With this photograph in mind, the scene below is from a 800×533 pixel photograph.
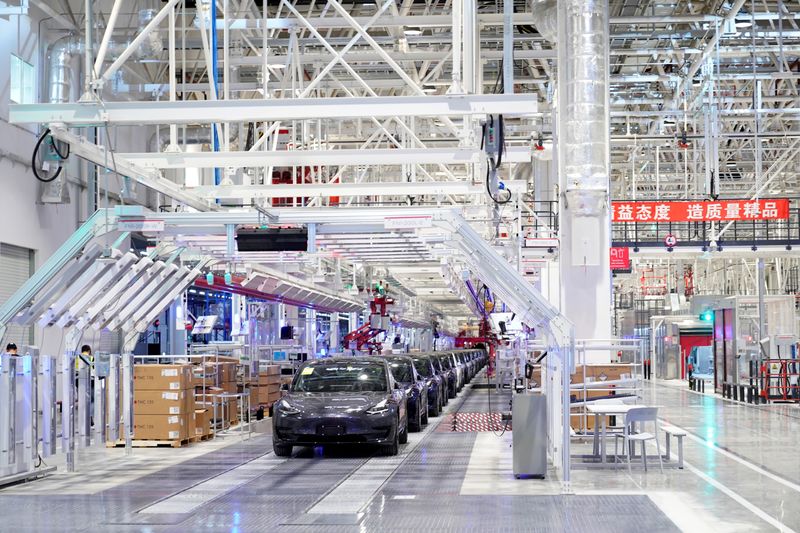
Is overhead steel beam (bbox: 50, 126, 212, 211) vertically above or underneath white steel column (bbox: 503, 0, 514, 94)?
underneath

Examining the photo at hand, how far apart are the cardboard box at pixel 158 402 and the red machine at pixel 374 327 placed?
→ 50.7 feet

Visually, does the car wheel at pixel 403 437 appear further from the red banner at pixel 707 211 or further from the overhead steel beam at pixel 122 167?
the red banner at pixel 707 211

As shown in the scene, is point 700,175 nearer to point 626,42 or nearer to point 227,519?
point 626,42

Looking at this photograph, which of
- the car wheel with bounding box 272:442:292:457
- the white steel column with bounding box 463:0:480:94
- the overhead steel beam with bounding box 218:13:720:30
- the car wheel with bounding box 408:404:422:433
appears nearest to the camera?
the white steel column with bounding box 463:0:480:94

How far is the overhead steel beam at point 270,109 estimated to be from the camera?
10.0 m

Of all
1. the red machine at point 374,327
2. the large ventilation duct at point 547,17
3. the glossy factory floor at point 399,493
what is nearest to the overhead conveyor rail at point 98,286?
the glossy factory floor at point 399,493

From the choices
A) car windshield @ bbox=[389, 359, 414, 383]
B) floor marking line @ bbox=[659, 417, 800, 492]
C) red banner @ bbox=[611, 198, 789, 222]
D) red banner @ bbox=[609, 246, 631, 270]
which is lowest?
floor marking line @ bbox=[659, 417, 800, 492]

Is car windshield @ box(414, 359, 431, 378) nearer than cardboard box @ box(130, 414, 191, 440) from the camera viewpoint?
No

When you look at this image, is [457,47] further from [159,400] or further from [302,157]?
[159,400]

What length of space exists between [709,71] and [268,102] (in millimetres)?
15655

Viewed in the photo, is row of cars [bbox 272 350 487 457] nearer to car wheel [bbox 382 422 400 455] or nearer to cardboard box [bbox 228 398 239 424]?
car wheel [bbox 382 422 400 455]

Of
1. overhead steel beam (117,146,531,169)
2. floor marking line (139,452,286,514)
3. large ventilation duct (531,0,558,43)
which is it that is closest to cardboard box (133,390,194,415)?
floor marking line (139,452,286,514)

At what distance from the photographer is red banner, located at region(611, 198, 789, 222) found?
25492mm

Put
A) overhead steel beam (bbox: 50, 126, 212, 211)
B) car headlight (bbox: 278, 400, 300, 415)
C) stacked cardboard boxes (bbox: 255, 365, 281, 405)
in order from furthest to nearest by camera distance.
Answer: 1. stacked cardboard boxes (bbox: 255, 365, 281, 405)
2. car headlight (bbox: 278, 400, 300, 415)
3. overhead steel beam (bbox: 50, 126, 212, 211)
